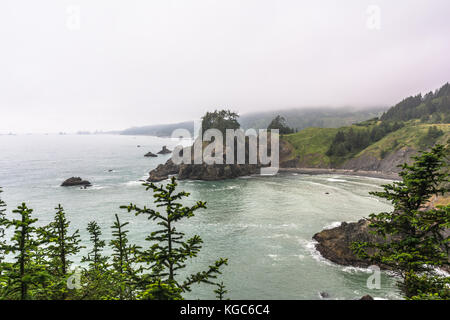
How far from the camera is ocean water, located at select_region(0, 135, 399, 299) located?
36.2m

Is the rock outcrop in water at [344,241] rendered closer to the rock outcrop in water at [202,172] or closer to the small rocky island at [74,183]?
the rock outcrop in water at [202,172]

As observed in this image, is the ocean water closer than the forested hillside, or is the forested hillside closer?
the ocean water

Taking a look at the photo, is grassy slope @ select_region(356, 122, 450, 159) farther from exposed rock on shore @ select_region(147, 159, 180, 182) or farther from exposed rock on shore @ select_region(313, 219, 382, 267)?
exposed rock on shore @ select_region(147, 159, 180, 182)

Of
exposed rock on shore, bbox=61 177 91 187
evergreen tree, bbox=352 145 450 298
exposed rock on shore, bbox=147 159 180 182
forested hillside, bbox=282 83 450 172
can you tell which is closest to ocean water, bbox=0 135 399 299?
exposed rock on shore, bbox=61 177 91 187

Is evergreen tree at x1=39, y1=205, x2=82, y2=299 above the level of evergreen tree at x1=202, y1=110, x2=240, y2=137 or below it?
below

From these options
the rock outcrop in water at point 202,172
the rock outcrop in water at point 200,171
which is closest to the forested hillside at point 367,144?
the rock outcrop in water at point 200,171

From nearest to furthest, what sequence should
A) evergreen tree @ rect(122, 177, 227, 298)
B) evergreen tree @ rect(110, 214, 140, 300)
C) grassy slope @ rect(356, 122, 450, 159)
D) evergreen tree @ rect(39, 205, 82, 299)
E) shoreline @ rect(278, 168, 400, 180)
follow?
evergreen tree @ rect(122, 177, 227, 298) < evergreen tree @ rect(110, 214, 140, 300) < evergreen tree @ rect(39, 205, 82, 299) < shoreline @ rect(278, 168, 400, 180) < grassy slope @ rect(356, 122, 450, 159)

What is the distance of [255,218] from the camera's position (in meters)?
65.2

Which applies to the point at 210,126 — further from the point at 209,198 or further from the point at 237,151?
the point at 209,198

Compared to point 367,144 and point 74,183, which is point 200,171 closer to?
point 74,183

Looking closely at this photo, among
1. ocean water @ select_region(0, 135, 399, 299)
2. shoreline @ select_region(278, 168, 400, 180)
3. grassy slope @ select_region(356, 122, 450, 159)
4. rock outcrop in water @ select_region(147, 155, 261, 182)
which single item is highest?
grassy slope @ select_region(356, 122, 450, 159)

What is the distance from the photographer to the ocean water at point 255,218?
36188 millimetres

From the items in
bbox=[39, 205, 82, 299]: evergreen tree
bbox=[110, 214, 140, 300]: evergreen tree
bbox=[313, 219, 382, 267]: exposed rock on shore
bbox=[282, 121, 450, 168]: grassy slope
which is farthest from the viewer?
bbox=[282, 121, 450, 168]: grassy slope

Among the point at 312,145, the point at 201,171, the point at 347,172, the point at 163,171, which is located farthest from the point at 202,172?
the point at 312,145
